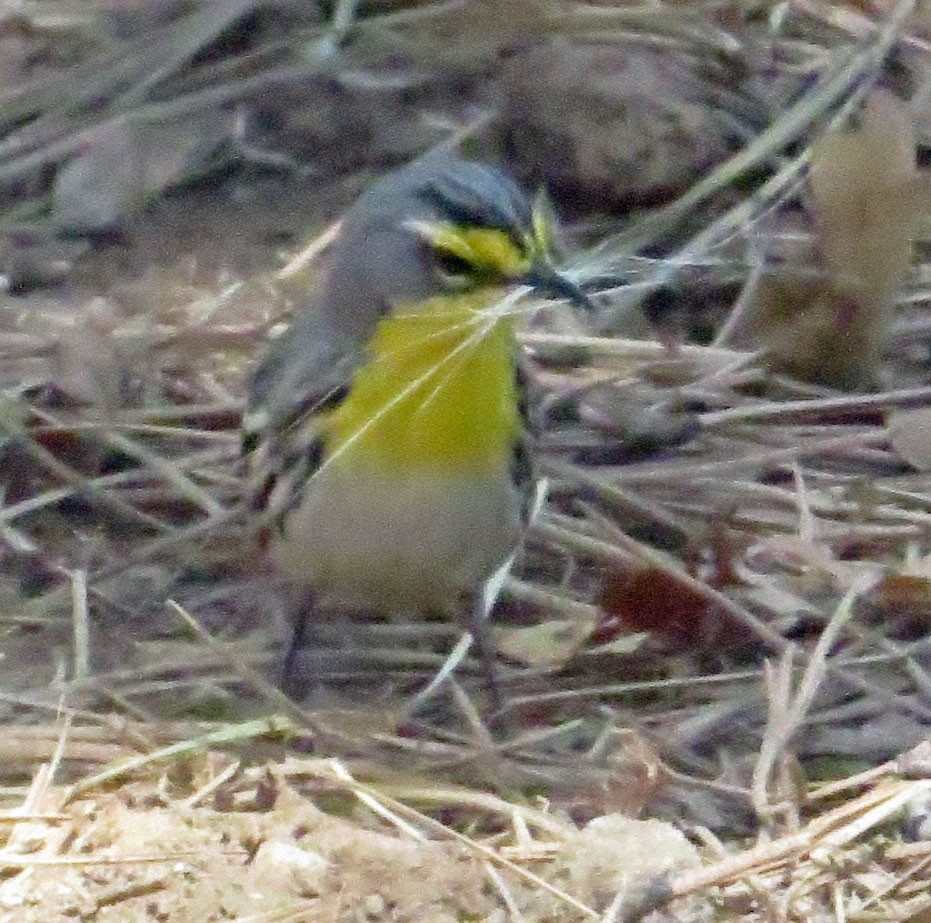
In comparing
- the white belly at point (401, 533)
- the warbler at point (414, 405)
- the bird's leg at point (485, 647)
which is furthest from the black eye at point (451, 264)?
the bird's leg at point (485, 647)

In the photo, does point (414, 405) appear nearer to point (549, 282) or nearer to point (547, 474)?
point (549, 282)

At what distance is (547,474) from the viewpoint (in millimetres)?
3705

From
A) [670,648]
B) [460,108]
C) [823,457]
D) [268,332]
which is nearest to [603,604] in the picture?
[670,648]

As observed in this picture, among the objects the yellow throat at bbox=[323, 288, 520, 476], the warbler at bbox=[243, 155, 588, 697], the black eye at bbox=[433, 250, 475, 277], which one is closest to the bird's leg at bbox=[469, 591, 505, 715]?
the warbler at bbox=[243, 155, 588, 697]

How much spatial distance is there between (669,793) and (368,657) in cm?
69

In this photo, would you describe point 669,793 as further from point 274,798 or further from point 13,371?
point 13,371

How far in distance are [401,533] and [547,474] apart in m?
0.74

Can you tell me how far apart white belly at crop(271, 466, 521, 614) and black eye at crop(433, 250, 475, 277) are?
0.29 meters

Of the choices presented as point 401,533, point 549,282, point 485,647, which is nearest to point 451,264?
point 549,282

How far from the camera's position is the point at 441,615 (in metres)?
3.47

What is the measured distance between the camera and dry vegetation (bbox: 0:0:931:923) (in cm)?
263

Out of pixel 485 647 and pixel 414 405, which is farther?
pixel 485 647

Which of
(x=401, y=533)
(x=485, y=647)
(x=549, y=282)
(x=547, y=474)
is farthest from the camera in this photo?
(x=547, y=474)

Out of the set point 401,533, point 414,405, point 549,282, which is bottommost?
point 401,533
